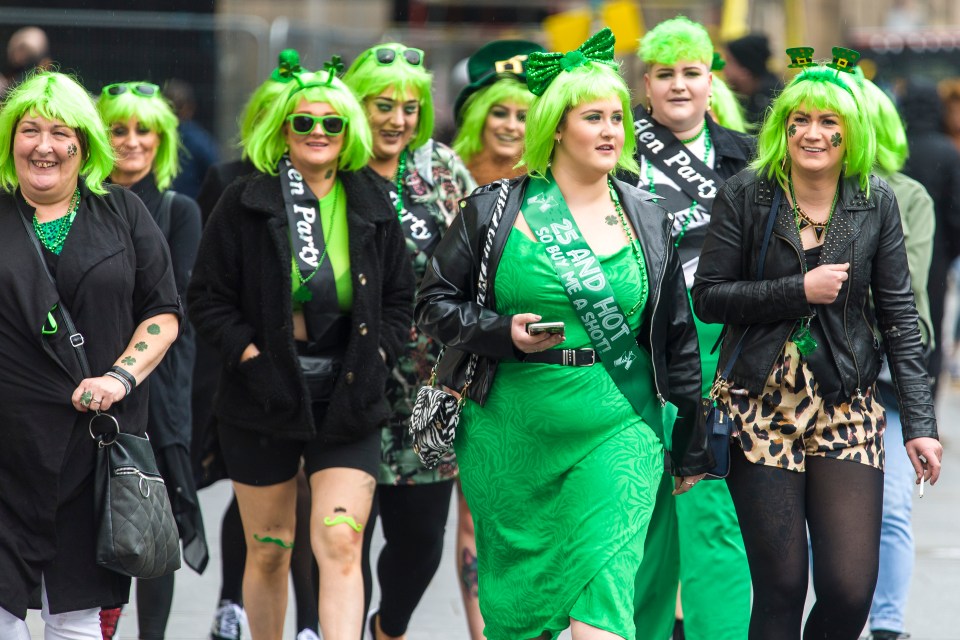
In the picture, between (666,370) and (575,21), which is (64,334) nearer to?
(666,370)

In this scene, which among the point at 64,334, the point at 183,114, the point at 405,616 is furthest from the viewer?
the point at 183,114

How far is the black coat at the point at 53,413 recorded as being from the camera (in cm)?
415

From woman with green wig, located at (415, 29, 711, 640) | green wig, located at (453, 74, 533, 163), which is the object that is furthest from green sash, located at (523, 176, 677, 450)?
green wig, located at (453, 74, 533, 163)

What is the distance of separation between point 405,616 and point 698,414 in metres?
1.59

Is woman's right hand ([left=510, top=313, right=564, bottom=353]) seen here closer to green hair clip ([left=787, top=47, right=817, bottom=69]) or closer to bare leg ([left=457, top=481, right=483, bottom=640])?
green hair clip ([left=787, top=47, right=817, bottom=69])

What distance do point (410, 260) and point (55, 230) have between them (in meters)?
1.43

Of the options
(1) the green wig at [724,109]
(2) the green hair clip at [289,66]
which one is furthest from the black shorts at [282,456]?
(1) the green wig at [724,109]

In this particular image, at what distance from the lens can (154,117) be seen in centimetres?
585

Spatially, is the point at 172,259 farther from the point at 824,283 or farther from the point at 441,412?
the point at 824,283

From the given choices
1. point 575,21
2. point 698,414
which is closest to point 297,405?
point 698,414

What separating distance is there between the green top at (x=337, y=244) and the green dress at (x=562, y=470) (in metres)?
0.85

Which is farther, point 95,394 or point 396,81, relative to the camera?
point 396,81

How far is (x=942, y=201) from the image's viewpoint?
23.9 ft

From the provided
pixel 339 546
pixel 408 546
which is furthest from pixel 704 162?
pixel 339 546
